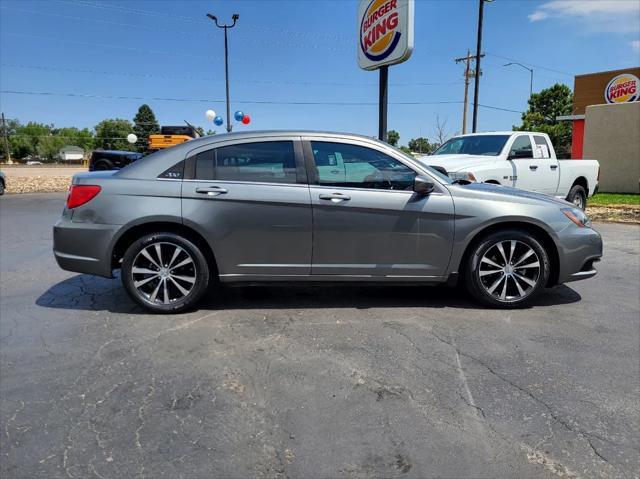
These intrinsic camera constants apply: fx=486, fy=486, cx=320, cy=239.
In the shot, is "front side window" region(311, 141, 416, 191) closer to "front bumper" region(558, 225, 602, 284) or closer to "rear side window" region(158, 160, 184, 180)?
"rear side window" region(158, 160, 184, 180)

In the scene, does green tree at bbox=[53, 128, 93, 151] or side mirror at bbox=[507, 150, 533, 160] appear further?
green tree at bbox=[53, 128, 93, 151]

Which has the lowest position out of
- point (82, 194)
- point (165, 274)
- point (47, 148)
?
point (165, 274)

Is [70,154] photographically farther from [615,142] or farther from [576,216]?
[576,216]

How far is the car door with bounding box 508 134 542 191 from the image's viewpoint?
9.55m

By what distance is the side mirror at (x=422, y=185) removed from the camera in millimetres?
4324

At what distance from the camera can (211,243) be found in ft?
14.2

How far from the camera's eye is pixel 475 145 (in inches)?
403

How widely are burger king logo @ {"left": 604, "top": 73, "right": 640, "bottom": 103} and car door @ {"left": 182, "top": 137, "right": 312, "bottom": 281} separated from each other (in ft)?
82.3

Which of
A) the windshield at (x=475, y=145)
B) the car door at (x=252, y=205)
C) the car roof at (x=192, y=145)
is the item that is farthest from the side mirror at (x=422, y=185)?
the windshield at (x=475, y=145)

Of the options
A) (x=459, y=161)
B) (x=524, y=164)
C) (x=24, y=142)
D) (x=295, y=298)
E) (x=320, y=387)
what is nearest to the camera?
(x=320, y=387)

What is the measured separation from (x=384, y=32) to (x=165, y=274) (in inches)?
332

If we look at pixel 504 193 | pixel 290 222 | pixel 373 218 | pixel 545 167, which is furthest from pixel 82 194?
pixel 545 167

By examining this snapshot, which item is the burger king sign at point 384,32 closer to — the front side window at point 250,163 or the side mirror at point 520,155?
the side mirror at point 520,155

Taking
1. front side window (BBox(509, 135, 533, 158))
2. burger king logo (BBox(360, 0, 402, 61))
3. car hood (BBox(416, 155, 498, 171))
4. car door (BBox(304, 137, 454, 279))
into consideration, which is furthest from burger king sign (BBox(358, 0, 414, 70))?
car door (BBox(304, 137, 454, 279))
